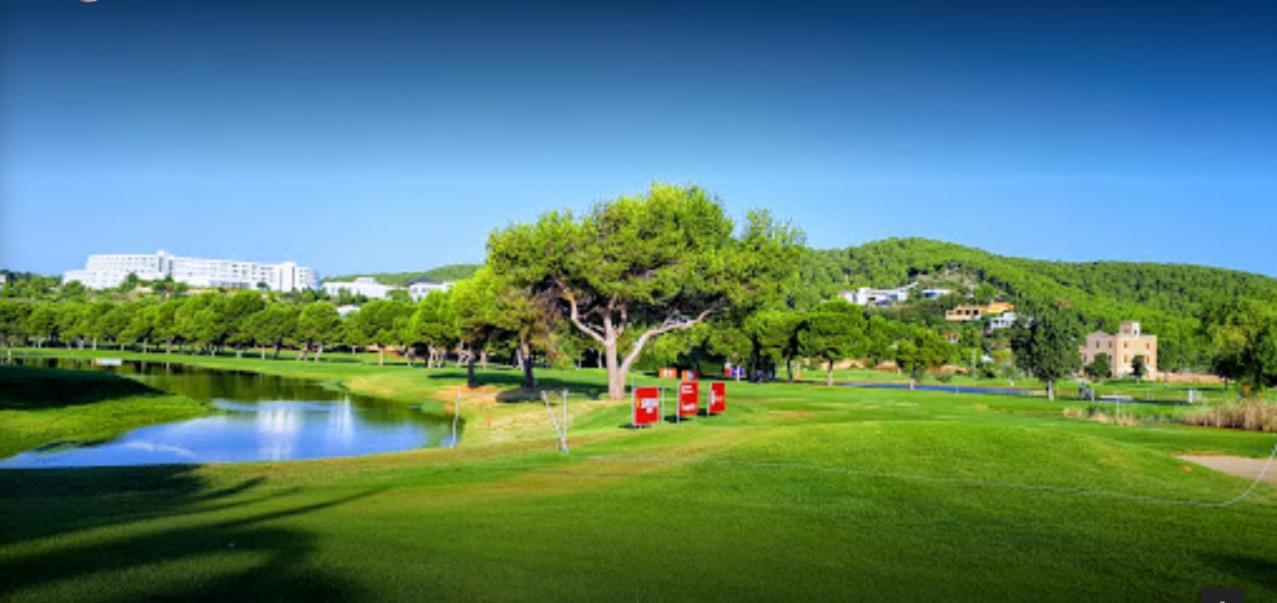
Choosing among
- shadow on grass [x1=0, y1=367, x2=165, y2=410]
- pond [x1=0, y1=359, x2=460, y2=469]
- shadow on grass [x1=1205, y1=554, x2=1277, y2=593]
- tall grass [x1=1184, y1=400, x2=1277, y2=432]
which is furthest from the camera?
shadow on grass [x1=0, y1=367, x2=165, y2=410]

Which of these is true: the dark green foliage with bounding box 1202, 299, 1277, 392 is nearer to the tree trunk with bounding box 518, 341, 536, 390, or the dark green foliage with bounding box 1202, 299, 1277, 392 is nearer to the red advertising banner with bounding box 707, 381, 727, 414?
the red advertising banner with bounding box 707, 381, 727, 414

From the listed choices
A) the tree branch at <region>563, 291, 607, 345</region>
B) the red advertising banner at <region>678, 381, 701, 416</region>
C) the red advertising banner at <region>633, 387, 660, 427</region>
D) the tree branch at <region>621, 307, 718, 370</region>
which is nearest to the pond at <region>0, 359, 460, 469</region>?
the tree branch at <region>563, 291, 607, 345</region>

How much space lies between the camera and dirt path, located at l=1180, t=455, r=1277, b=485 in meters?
20.8

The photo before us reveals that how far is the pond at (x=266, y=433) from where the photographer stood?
34.8 meters

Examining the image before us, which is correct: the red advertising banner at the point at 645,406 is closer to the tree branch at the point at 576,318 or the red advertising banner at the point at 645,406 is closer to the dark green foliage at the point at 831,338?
the tree branch at the point at 576,318

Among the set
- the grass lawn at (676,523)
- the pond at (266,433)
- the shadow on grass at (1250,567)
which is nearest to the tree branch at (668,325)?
the pond at (266,433)

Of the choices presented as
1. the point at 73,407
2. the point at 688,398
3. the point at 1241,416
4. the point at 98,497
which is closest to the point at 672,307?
the point at 688,398

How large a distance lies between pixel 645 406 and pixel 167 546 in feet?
67.8

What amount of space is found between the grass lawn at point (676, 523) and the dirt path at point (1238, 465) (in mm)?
1327

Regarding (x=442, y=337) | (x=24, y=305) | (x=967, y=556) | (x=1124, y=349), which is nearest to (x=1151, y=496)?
(x=967, y=556)

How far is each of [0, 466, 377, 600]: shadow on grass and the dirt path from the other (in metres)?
20.0

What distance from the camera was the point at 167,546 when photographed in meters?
11.8

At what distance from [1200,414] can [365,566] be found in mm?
40379

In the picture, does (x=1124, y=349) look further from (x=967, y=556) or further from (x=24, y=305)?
(x=24, y=305)
